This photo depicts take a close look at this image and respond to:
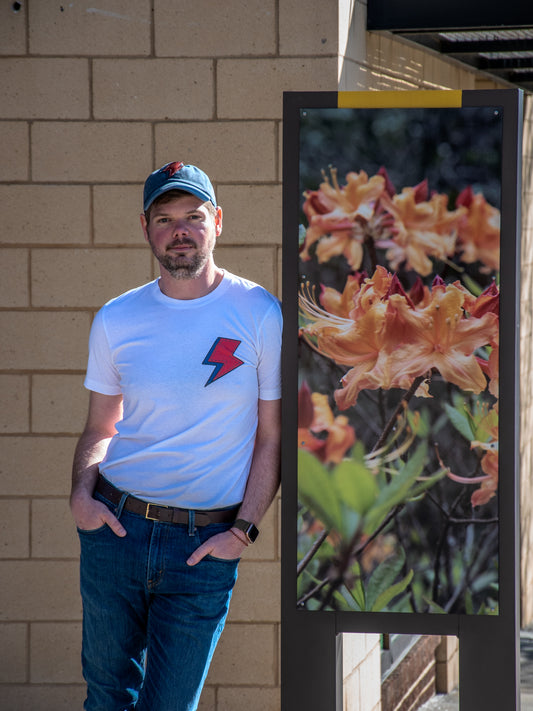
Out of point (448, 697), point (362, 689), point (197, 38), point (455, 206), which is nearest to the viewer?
point (455, 206)

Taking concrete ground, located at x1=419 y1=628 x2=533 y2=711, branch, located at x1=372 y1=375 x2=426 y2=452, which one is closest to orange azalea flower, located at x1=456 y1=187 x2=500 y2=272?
branch, located at x1=372 y1=375 x2=426 y2=452

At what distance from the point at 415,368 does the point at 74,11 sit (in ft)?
7.14

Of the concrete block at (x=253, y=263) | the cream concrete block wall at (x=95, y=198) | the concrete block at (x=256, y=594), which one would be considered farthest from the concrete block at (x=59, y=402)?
the concrete block at (x=256, y=594)

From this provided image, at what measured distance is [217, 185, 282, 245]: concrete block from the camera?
3.75 metres

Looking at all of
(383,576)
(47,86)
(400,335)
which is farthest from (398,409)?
(47,86)

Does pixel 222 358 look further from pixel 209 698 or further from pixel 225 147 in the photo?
pixel 209 698

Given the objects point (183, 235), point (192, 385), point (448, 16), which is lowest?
point (192, 385)

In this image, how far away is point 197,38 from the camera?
3.71 metres

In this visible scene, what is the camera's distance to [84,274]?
3.80m

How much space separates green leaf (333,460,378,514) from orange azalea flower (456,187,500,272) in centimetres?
59

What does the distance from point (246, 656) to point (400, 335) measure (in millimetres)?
1931

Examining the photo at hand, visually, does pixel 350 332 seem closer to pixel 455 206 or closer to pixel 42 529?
pixel 455 206

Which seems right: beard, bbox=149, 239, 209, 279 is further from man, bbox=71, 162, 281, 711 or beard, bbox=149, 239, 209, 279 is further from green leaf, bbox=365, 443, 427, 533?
green leaf, bbox=365, 443, 427, 533

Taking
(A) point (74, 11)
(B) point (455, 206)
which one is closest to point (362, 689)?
(B) point (455, 206)
